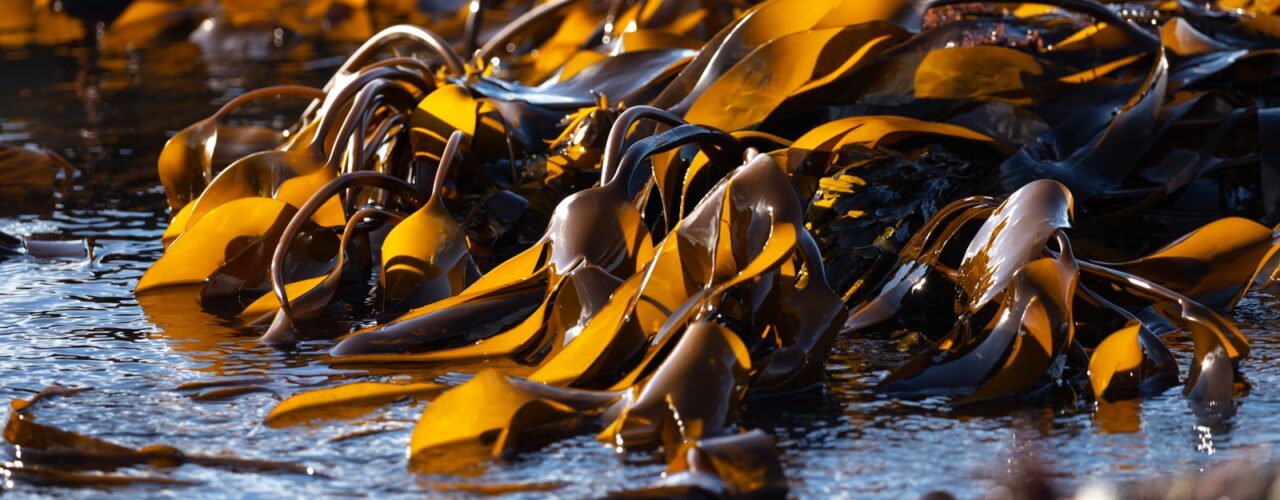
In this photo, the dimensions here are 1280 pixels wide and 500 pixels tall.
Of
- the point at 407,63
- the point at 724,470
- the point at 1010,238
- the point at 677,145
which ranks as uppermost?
the point at 407,63

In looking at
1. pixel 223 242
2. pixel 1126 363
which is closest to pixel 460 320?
pixel 223 242

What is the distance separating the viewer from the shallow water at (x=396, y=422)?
1220mm

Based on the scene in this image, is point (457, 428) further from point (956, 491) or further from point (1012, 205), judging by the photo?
point (1012, 205)

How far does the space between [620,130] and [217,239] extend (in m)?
0.59

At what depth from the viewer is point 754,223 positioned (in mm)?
1501

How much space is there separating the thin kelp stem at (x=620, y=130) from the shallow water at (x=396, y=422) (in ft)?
1.03

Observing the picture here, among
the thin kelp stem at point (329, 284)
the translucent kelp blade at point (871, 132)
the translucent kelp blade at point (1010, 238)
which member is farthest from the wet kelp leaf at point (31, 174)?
the translucent kelp blade at point (1010, 238)

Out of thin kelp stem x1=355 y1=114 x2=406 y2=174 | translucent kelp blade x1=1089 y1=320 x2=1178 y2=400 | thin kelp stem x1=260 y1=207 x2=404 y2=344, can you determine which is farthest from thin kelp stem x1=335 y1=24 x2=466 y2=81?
translucent kelp blade x1=1089 y1=320 x2=1178 y2=400

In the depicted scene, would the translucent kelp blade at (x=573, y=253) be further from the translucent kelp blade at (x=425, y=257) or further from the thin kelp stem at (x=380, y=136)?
the thin kelp stem at (x=380, y=136)

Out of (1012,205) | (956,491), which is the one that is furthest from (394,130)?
(956,491)

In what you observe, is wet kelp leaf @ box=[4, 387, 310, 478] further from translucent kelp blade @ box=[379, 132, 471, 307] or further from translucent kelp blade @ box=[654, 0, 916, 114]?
translucent kelp blade @ box=[654, 0, 916, 114]

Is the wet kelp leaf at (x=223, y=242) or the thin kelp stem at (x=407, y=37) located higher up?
the thin kelp stem at (x=407, y=37)

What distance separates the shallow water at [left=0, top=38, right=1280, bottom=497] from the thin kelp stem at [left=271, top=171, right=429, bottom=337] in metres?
0.07

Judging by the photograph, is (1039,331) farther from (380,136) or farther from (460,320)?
(380,136)
